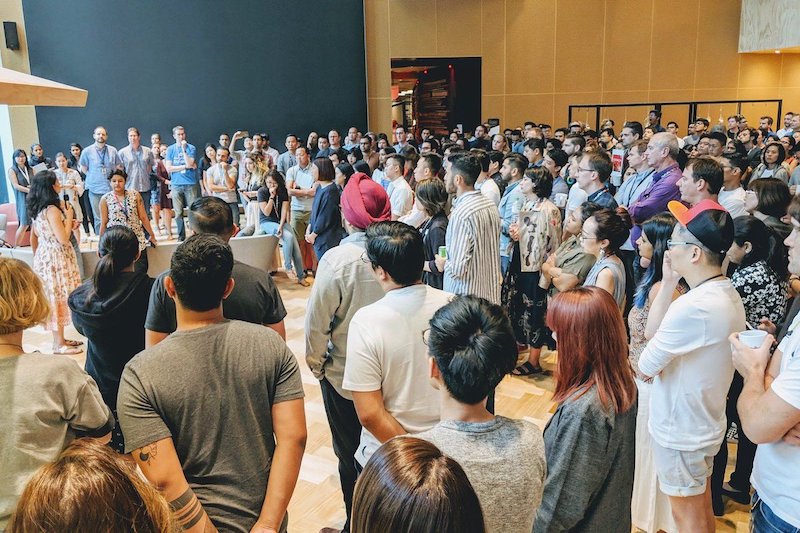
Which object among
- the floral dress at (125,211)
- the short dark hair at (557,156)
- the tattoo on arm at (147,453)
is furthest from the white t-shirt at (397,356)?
the short dark hair at (557,156)

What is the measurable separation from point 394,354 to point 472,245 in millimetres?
1891

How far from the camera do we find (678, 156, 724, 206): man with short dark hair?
13.6 ft

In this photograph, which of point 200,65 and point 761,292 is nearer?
point 761,292

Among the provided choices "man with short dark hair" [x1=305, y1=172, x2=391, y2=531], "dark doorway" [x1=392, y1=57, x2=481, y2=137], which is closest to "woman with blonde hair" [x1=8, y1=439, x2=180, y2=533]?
"man with short dark hair" [x1=305, y1=172, x2=391, y2=531]

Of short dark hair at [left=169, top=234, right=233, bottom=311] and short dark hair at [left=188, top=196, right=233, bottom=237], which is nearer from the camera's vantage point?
short dark hair at [left=169, top=234, right=233, bottom=311]

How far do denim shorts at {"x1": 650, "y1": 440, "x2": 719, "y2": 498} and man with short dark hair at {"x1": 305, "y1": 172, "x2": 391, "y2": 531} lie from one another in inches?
48.1

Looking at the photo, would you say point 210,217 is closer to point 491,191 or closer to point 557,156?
point 491,191

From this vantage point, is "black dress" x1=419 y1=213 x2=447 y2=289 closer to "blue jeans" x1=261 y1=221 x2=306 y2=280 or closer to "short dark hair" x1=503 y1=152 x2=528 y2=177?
"short dark hair" x1=503 y1=152 x2=528 y2=177

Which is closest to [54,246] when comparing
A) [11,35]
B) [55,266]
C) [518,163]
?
[55,266]

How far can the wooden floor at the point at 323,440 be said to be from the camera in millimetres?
3039

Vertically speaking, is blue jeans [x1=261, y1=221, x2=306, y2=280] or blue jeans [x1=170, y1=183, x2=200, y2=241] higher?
blue jeans [x1=170, y1=183, x2=200, y2=241]

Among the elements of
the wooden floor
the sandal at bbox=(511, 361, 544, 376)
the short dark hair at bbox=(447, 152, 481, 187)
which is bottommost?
the wooden floor

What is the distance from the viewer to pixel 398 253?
2.16m

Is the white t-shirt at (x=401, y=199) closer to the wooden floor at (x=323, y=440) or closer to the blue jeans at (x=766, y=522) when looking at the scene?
the wooden floor at (x=323, y=440)
